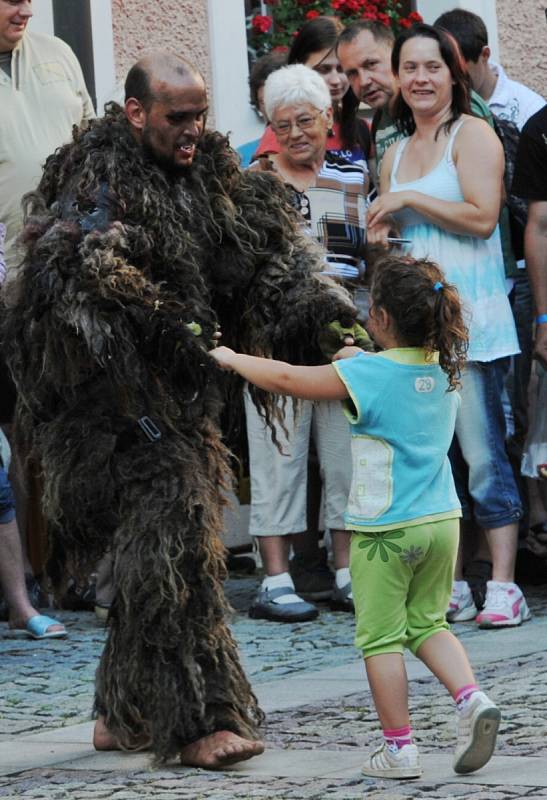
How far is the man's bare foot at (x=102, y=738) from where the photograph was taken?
5250 millimetres

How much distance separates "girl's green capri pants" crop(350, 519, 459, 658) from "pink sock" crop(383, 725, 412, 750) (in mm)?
217

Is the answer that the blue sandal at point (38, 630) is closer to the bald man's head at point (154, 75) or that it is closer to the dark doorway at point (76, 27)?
the dark doorway at point (76, 27)

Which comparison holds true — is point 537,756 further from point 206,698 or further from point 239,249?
point 239,249

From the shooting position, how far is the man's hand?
309 inches

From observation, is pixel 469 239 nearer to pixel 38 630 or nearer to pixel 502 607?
pixel 502 607

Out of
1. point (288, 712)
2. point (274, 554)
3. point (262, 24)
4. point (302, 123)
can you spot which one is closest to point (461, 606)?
point (274, 554)

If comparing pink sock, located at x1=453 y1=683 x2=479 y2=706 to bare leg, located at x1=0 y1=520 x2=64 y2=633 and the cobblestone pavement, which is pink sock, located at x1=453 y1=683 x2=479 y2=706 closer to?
the cobblestone pavement

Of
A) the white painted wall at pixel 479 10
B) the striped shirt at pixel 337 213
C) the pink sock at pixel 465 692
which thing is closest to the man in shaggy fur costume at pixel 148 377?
the pink sock at pixel 465 692

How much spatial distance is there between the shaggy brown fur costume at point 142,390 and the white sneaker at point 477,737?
706 mm

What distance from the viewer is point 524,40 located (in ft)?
42.3

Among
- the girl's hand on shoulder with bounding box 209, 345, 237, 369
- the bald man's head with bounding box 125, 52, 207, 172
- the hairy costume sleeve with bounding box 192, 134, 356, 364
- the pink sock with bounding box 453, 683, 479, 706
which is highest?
the bald man's head with bounding box 125, 52, 207, 172

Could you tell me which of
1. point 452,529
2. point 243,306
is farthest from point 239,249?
point 452,529

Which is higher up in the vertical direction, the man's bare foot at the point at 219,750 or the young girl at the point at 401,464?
the young girl at the point at 401,464

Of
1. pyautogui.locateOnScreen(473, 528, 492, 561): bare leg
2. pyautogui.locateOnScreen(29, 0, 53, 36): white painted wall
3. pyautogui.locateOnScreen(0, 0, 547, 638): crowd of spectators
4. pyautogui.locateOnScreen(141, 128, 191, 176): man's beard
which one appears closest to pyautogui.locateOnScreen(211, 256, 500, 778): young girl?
pyautogui.locateOnScreen(141, 128, 191, 176): man's beard
